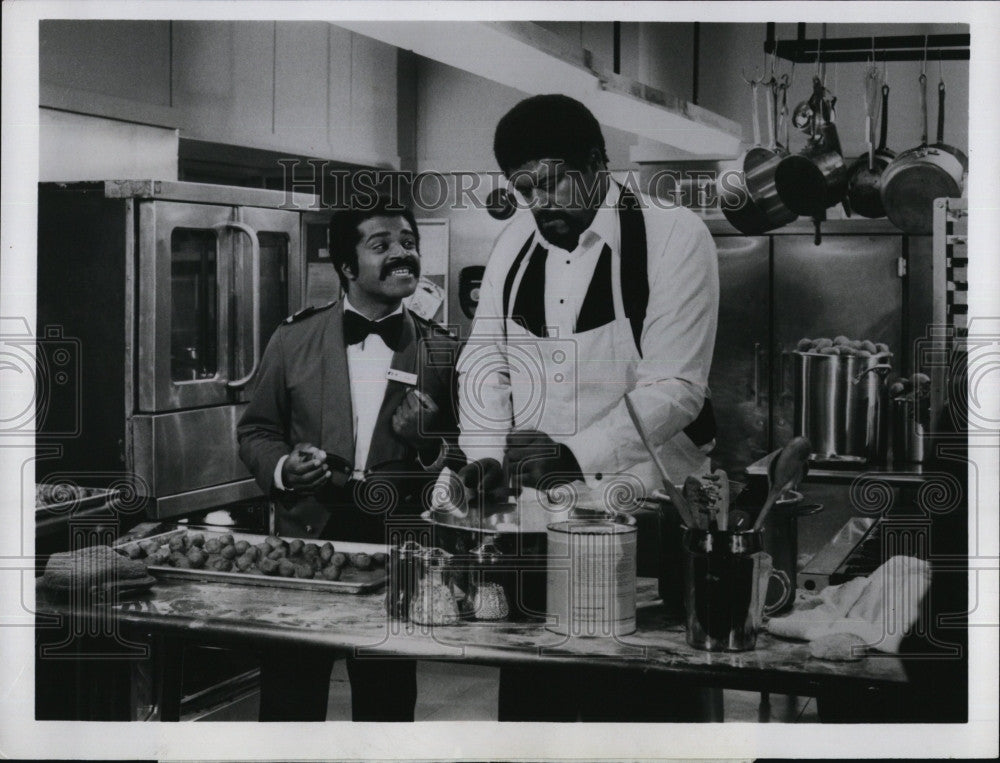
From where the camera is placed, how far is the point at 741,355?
119 inches

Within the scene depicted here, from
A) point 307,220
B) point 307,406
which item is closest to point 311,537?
point 307,406

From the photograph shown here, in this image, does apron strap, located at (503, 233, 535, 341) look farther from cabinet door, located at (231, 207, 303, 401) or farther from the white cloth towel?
the white cloth towel

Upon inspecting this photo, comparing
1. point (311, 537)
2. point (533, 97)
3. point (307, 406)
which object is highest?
point (533, 97)

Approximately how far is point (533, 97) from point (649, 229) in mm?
457

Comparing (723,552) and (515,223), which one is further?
(515,223)

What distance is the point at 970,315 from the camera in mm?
2961

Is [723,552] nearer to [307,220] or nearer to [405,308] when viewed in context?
[405,308]

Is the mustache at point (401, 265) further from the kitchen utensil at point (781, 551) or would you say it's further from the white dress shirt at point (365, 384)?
the kitchen utensil at point (781, 551)

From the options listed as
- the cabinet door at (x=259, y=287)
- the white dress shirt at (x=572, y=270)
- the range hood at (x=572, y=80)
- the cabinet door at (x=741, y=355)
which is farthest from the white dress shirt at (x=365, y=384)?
the cabinet door at (x=741, y=355)

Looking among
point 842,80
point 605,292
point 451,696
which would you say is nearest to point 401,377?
point 605,292

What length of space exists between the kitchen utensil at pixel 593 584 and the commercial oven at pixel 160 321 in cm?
102

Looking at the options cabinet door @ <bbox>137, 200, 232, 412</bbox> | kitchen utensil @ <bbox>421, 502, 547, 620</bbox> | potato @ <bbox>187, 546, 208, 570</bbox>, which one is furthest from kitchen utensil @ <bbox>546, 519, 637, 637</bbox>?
cabinet door @ <bbox>137, 200, 232, 412</bbox>

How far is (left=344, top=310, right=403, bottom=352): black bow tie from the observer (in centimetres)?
307

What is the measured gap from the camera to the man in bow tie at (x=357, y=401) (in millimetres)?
3039
